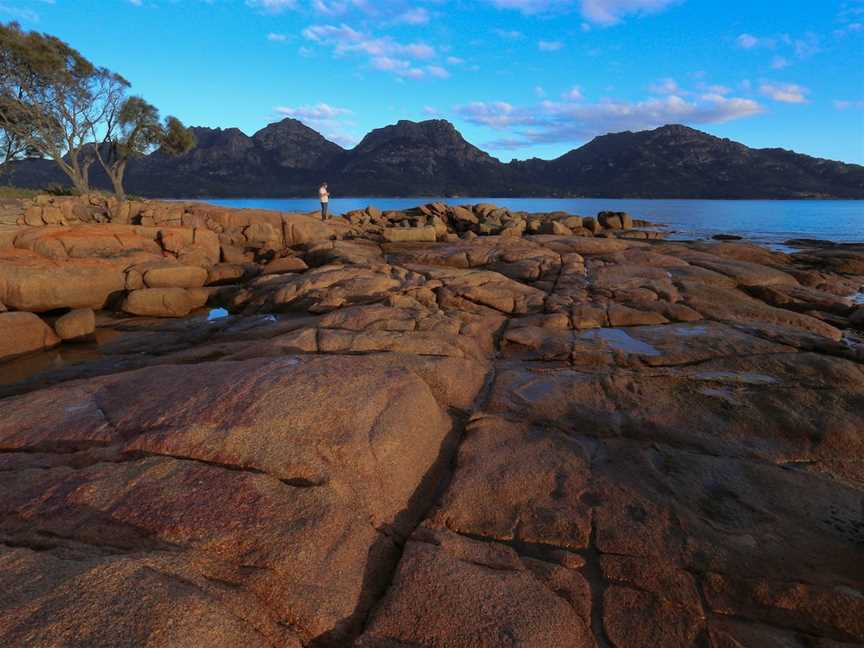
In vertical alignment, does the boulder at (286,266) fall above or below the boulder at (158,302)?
above

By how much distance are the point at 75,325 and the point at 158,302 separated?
8.47 ft

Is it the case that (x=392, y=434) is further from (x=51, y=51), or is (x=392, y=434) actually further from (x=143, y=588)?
(x=51, y=51)

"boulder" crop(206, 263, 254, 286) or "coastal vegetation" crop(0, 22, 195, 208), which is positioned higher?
"coastal vegetation" crop(0, 22, 195, 208)

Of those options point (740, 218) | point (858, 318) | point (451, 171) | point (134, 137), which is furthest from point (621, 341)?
point (451, 171)

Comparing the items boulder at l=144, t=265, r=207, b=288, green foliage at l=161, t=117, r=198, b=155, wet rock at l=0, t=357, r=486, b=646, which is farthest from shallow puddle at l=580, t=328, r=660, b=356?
green foliage at l=161, t=117, r=198, b=155

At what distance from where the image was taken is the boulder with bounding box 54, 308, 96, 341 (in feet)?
37.8

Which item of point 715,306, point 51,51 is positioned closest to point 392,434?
point 715,306

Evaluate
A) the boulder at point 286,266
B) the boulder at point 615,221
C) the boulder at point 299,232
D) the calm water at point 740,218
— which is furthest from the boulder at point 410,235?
the calm water at point 740,218

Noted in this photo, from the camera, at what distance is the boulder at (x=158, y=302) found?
13.9 m

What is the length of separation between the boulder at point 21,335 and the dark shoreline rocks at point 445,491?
1.66 m

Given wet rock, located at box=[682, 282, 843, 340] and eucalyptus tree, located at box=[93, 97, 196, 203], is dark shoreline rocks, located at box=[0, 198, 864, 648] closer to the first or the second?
wet rock, located at box=[682, 282, 843, 340]

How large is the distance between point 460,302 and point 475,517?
7912mm

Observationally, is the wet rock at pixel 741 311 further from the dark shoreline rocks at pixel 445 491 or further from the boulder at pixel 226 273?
the boulder at pixel 226 273

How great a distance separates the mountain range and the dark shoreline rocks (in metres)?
150
